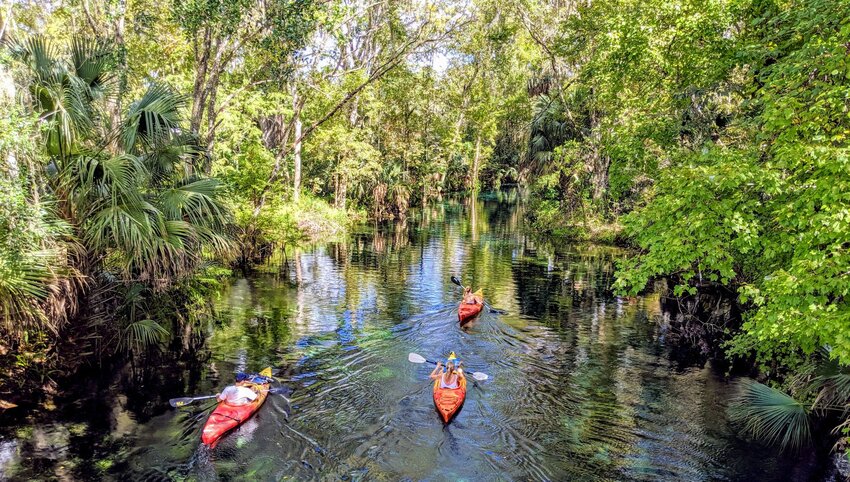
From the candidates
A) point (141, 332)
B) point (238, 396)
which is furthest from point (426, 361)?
point (141, 332)

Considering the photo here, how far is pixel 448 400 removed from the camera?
10.5 m

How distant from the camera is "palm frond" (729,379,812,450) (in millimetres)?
9000

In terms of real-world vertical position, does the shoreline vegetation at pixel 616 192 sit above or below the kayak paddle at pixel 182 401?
above

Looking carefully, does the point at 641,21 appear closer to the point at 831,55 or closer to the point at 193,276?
the point at 831,55

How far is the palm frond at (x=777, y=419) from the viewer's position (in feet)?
29.5

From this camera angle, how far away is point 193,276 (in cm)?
1214

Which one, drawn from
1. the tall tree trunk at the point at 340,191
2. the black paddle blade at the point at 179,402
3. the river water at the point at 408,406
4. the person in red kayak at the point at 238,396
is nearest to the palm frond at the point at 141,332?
the river water at the point at 408,406

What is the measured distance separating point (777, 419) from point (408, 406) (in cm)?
681

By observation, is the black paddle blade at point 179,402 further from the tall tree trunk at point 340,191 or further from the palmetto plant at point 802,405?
the tall tree trunk at point 340,191

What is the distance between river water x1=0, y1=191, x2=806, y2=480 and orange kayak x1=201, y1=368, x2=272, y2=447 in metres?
0.17

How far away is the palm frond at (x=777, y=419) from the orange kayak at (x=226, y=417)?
9258mm

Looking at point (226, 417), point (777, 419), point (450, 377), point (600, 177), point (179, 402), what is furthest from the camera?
point (600, 177)

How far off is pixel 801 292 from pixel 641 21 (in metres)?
11.5

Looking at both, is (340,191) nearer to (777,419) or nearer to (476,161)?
(476,161)
